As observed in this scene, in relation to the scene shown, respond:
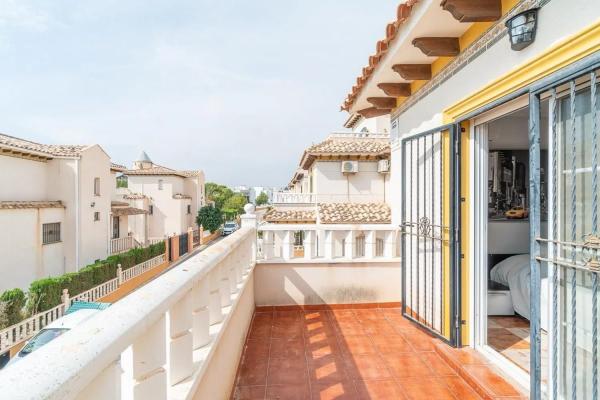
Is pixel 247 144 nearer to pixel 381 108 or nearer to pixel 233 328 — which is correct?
pixel 381 108

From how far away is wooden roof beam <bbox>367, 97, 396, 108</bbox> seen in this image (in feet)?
16.4

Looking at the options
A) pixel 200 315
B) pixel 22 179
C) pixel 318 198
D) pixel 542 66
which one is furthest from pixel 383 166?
pixel 22 179

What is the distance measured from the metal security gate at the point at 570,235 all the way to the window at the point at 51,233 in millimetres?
15818

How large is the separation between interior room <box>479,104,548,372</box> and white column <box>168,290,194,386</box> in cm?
281

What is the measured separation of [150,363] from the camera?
1.11m

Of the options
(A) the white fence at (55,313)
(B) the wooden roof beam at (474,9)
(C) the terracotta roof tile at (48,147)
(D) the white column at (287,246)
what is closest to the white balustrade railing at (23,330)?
(A) the white fence at (55,313)

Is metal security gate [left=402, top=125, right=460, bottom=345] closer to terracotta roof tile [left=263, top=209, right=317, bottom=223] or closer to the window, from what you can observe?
terracotta roof tile [left=263, top=209, right=317, bottom=223]

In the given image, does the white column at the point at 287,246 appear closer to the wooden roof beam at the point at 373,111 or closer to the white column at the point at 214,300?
the wooden roof beam at the point at 373,111

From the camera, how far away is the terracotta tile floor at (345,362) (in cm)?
276

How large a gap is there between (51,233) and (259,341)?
546 inches

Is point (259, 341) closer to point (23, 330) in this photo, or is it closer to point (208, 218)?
point (23, 330)

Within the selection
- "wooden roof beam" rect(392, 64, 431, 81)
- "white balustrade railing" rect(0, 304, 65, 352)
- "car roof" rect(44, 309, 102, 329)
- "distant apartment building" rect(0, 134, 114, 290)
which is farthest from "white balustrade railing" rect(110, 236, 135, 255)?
"wooden roof beam" rect(392, 64, 431, 81)

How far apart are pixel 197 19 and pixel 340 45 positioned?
3.55 m

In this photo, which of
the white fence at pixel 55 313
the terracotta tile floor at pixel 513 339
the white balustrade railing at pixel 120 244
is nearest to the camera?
the terracotta tile floor at pixel 513 339
